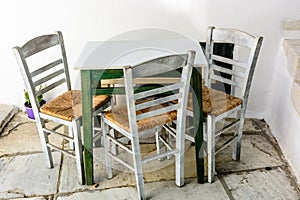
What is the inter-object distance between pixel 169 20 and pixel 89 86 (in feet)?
4.44

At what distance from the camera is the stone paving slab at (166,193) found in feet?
7.57

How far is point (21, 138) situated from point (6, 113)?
0.45m

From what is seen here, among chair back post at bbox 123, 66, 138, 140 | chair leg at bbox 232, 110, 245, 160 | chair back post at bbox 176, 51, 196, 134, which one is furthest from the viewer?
chair leg at bbox 232, 110, 245, 160

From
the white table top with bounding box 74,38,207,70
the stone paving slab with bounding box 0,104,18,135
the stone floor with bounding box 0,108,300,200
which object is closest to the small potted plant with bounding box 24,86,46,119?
the stone paving slab with bounding box 0,104,18,135

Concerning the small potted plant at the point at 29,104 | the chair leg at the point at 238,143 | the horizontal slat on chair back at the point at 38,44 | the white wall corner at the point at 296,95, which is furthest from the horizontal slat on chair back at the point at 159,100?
the small potted plant at the point at 29,104

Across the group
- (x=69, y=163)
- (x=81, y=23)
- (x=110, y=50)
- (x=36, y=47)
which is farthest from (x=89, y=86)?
(x=81, y=23)

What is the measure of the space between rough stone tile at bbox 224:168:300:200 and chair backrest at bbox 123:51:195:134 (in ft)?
2.19

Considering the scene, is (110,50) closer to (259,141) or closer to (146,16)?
(146,16)

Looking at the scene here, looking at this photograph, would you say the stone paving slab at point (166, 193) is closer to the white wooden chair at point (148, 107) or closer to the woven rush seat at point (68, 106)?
the white wooden chair at point (148, 107)

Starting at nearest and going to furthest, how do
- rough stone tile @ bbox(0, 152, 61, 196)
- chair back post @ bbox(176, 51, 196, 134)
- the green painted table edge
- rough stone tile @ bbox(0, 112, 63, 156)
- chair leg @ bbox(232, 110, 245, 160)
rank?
chair back post @ bbox(176, 51, 196, 134)
the green painted table edge
rough stone tile @ bbox(0, 152, 61, 196)
chair leg @ bbox(232, 110, 245, 160)
rough stone tile @ bbox(0, 112, 63, 156)

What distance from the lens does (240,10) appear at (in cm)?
306

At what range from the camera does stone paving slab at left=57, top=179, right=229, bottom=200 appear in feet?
7.57

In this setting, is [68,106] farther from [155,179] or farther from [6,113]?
[6,113]

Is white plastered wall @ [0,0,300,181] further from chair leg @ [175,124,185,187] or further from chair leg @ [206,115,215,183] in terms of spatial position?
chair leg @ [175,124,185,187]
